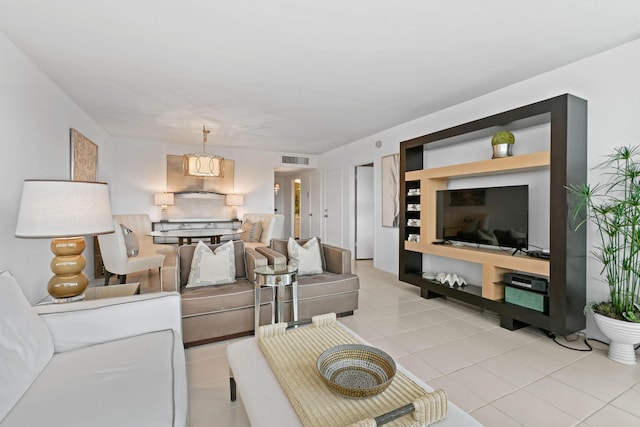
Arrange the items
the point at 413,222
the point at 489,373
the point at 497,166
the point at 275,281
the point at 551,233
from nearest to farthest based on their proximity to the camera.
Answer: the point at 489,373 < the point at 275,281 < the point at 551,233 < the point at 497,166 < the point at 413,222

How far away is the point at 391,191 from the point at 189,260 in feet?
11.2

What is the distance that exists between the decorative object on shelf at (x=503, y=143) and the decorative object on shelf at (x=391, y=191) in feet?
6.44

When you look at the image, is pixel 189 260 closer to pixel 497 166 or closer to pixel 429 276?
pixel 429 276

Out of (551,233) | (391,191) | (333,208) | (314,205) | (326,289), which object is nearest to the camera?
(551,233)

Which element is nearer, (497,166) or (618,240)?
(618,240)

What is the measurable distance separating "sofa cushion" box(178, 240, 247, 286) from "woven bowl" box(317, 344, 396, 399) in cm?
194

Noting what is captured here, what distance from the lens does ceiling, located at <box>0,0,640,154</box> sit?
196 cm

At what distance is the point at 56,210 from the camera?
5.72 feet

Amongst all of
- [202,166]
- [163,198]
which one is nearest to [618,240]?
[202,166]

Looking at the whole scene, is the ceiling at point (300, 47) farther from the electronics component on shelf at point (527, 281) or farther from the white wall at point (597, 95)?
the electronics component on shelf at point (527, 281)

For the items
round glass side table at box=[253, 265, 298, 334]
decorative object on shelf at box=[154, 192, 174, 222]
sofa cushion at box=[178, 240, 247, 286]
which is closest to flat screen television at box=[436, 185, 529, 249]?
round glass side table at box=[253, 265, 298, 334]

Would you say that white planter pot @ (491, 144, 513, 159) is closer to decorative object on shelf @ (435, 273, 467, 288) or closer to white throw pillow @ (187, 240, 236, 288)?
decorative object on shelf @ (435, 273, 467, 288)

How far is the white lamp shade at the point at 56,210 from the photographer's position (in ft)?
5.62

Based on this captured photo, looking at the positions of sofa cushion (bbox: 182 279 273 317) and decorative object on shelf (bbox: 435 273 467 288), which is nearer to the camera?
sofa cushion (bbox: 182 279 273 317)
